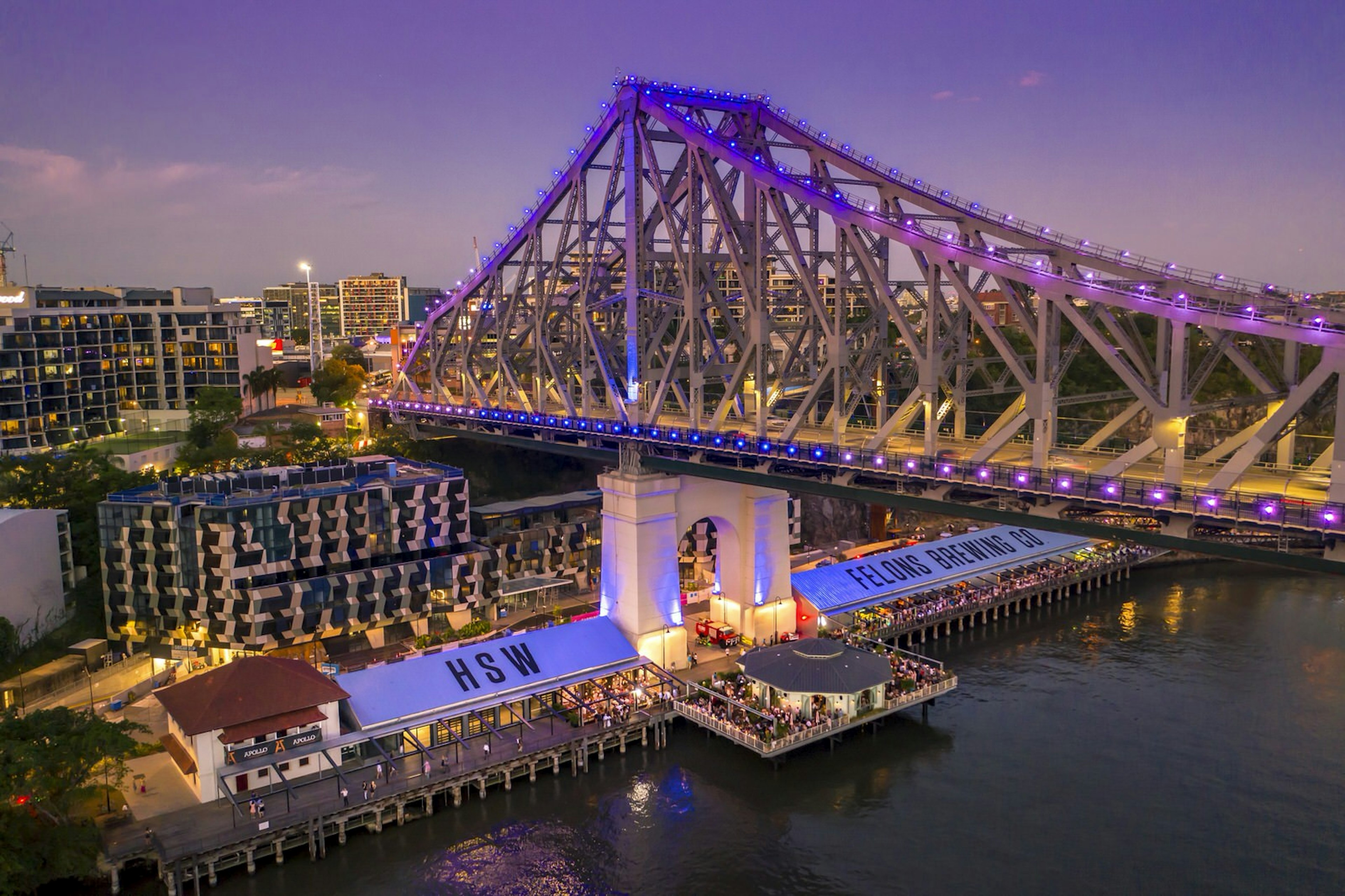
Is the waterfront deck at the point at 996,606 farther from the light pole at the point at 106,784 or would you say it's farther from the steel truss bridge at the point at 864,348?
the light pole at the point at 106,784

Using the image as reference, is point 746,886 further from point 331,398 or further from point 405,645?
point 331,398

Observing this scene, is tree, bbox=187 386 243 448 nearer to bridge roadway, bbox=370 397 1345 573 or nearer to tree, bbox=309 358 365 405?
tree, bbox=309 358 365 405

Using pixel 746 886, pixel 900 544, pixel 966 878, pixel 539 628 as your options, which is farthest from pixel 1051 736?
pixel 900 544

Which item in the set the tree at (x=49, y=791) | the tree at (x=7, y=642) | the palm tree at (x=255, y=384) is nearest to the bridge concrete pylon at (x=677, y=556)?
the tree at (x=49, y=791)

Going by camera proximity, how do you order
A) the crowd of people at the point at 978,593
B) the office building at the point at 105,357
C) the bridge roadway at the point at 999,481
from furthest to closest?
the office building at the point at 105,357
the crowd of people at the point at 978,593
the bridge roadway at the point at 999,481

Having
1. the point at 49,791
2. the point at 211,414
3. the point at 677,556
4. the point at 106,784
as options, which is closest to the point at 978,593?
the point at 677,556

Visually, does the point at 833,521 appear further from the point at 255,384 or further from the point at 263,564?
the point at 255,384
